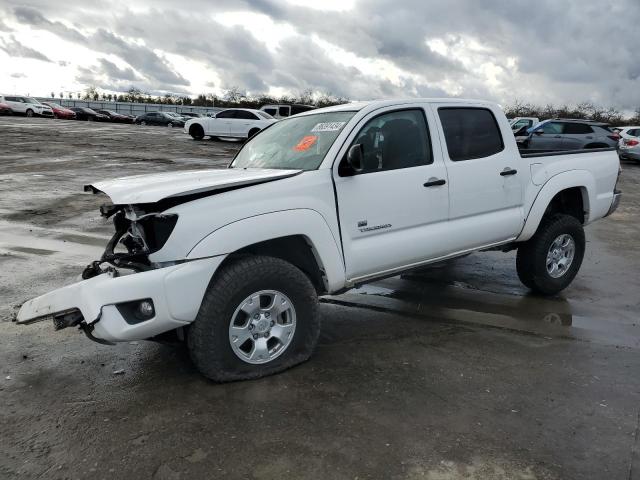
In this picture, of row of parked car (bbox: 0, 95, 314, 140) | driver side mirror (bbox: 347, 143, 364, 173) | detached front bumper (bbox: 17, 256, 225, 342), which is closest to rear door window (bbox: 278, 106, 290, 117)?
row of parked car (bbox: 0, 95, 314, 140)

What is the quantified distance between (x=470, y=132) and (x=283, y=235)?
7.21ft

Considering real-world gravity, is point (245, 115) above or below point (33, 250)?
above

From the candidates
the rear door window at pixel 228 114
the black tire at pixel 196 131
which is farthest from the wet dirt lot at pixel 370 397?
the black tire at pixel 196 131

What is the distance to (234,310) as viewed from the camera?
350cm

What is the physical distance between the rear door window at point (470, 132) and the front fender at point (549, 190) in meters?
0.66

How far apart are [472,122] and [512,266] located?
8.61 feet

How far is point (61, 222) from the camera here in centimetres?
855

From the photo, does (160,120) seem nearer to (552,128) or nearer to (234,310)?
A: (552,128)

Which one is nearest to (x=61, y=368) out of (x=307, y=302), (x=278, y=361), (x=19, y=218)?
(x=278, y=361)

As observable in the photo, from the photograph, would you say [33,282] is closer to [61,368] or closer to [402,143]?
[61,368]

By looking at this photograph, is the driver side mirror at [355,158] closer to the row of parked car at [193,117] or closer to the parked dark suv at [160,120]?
the row of parked car at [193,117]

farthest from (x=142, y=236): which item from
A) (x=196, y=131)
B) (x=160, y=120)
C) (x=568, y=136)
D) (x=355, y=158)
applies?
(x=160, y=120)

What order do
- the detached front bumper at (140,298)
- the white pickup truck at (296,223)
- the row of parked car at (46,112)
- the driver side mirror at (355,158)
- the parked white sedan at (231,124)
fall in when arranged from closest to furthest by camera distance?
the detached front bumper at (140,298), the white pickup truck at (296,223), the driver side mirror at (355,158), the parked white sedan at (231,124), the row of parked car at (46,112)

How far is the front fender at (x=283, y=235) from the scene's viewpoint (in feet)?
11.0
